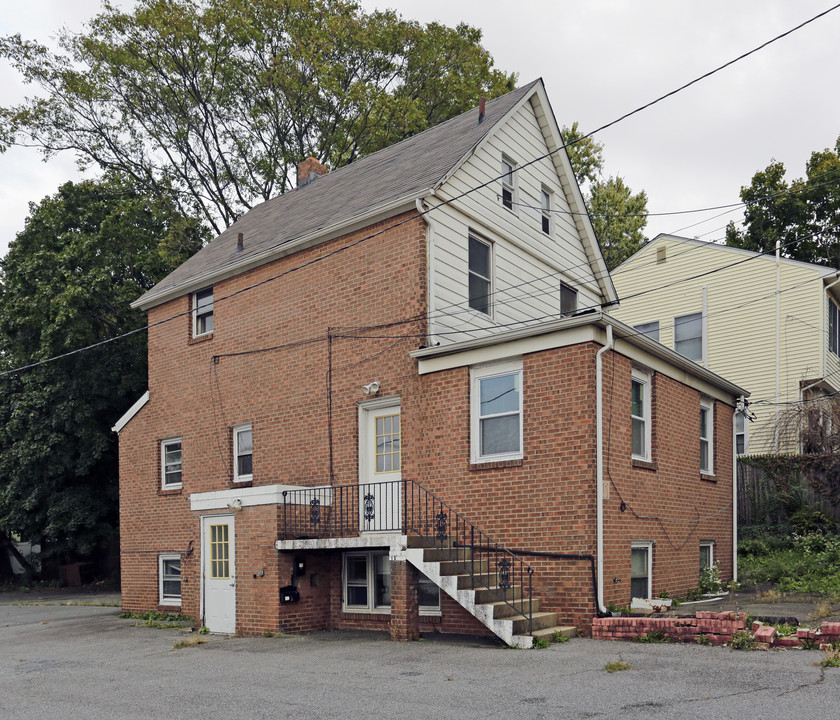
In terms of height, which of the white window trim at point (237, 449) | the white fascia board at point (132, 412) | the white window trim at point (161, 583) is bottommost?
the white window trim at point (161, 583)

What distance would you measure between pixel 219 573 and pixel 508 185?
30.4ft

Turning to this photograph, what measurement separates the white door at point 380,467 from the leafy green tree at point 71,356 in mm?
14921

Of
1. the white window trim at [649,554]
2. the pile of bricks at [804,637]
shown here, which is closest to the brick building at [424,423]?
the white window trim at [649,554]

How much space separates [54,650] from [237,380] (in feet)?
19.4

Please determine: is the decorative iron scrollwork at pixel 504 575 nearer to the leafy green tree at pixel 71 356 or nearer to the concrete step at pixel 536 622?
the concrete step at pixel 536 622

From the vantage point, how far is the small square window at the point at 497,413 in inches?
494

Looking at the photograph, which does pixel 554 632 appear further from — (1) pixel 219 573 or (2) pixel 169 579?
(2) pixel 169 579

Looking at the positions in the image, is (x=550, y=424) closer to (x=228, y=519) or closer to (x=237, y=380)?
(x=228, y=519)

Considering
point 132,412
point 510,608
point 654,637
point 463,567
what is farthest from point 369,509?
point 132,412

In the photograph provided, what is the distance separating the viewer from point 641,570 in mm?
13156

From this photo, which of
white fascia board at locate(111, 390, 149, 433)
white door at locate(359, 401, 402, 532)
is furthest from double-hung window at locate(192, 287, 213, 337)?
white door at locate(359, 401, 402, 532)

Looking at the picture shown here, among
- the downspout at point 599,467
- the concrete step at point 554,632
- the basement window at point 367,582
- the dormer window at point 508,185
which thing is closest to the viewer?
the concrete step at point 554,632

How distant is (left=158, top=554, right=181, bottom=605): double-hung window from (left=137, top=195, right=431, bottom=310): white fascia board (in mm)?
5819

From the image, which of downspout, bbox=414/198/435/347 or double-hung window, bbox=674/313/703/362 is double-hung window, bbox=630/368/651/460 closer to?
downspout, bbox=414/198/435/347
